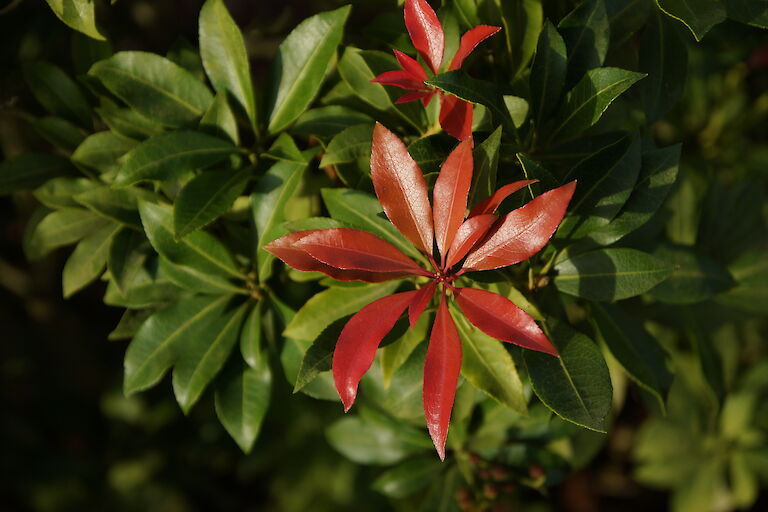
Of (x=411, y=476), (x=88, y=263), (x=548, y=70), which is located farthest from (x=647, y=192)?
(x=88, y=263)

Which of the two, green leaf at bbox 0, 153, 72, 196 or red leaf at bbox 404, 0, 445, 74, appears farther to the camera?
green leaf at bbox 0, 153, 72, 196

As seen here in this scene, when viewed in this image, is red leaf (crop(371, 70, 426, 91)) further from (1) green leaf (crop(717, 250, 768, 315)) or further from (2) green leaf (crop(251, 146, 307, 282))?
(1) green leaf (crop(717, 250, 768, 315))

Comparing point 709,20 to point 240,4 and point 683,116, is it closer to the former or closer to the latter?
point 683,116

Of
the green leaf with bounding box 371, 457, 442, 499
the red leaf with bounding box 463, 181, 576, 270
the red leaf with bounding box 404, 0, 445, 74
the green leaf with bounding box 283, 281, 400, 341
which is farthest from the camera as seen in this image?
the green leaf with bounding box 371, 457, 442, 499

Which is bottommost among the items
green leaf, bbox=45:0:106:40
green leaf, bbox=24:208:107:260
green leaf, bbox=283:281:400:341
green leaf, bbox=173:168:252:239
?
green leaf, bbox=283:281:400:341

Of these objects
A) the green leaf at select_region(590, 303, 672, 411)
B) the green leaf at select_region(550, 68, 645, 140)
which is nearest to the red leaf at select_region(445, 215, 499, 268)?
the green leaf at select_region(550, 68, 645, 140)

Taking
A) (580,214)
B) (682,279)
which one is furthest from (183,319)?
(682,279)

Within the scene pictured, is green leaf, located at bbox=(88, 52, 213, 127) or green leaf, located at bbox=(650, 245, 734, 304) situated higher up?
green leaf, located at bbox=(88, 52, 213, 127)

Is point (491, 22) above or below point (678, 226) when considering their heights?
above
